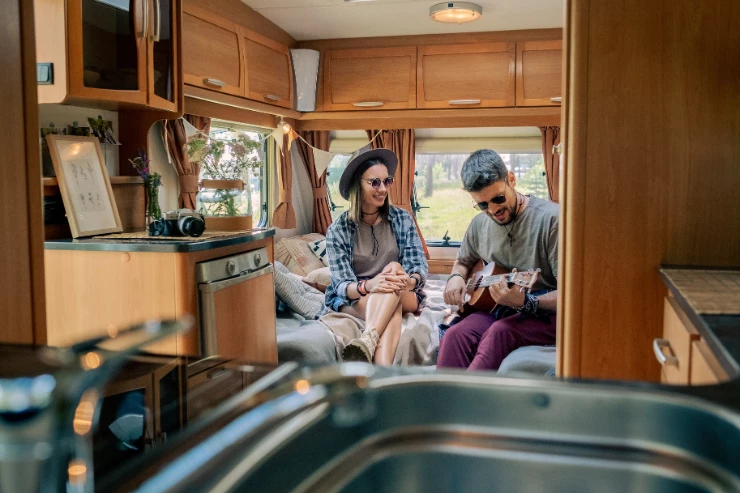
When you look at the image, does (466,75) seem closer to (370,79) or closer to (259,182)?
(370,79)

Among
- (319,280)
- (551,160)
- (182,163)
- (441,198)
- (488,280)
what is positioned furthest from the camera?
(441,198)

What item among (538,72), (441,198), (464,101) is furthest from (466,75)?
(441,198)

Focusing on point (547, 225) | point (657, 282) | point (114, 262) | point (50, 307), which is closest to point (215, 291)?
point (114, 262)

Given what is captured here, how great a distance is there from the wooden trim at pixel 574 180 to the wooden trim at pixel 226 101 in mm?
2088

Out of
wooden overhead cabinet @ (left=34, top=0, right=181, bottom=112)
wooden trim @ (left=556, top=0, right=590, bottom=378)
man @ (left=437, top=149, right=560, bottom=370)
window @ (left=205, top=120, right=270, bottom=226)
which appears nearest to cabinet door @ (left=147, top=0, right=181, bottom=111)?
wooden overhead cabinet @ (left=34, top=0, right=181, bottom=112)

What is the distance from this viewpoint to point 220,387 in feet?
2.90

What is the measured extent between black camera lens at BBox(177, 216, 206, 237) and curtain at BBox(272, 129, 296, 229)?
6.78ft

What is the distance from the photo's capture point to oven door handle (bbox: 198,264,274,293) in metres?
2.72

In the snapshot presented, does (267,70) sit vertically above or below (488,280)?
above

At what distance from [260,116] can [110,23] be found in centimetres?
209

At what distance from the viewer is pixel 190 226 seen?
2.90m

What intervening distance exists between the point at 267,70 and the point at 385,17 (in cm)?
84

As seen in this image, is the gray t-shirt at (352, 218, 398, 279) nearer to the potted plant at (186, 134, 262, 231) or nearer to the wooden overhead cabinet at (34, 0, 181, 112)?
the potted plant at (186, 134, 262, 231)

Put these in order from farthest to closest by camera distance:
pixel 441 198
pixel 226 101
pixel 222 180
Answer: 1. pixel 441 198
2. pixel 226 101
3. pixel 222 180
